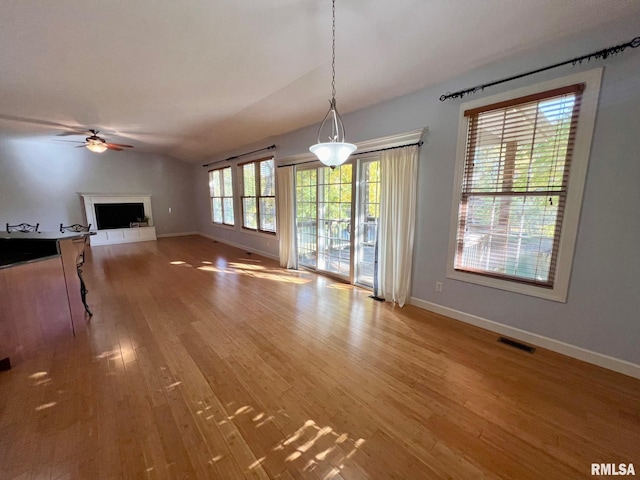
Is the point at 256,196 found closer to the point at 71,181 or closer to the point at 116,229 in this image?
the point at 116,229

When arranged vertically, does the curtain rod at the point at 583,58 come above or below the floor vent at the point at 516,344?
above

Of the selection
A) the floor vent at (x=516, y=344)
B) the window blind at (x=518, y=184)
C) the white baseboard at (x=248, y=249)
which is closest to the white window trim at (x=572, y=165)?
the window blind at (x=518, y=184)

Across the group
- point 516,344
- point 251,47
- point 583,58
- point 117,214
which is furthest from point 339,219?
point 117,214

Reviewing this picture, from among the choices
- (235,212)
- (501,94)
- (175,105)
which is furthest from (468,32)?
(235,212)

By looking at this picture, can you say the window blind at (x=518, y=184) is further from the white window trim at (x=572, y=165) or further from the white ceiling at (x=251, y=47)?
the white ceiling at (x=251, y=47)

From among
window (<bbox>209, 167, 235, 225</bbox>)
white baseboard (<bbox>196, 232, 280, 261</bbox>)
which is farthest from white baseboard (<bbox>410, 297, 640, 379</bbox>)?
window (<bbox>209, 167, 235, 225</bbox>)

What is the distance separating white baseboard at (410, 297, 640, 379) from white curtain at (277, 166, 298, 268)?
291 cm

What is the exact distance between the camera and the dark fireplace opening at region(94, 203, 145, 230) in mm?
7777

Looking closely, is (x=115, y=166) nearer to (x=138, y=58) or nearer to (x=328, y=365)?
(x=138, y=58)

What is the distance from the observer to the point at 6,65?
8.63 feet

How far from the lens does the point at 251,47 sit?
2.44 m

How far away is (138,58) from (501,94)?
3.69 metres

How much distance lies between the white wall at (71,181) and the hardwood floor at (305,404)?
6.61 meters
